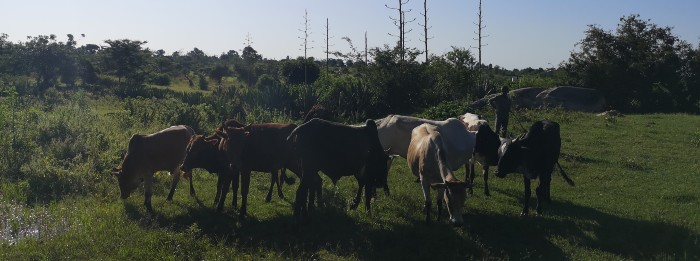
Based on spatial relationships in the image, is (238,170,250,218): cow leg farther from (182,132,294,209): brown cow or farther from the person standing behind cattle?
the person standing behind cattle

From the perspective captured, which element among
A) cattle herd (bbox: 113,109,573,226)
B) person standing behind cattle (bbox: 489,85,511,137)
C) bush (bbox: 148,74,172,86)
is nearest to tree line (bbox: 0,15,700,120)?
person standing behind cattle (bbox: 489,85,511,137)

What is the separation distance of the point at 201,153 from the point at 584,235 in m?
6.32

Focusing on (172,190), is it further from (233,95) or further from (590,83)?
(590,83)

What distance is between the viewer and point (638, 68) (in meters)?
27.2

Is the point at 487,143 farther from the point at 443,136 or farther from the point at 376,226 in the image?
the point at 376,226

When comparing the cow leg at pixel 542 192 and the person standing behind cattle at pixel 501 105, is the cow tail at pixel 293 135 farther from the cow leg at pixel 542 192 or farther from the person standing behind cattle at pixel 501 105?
the person standing behind cattle at pixel 501 105

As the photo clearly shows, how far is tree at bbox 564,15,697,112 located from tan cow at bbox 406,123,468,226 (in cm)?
2094

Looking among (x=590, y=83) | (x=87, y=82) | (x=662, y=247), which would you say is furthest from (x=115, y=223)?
(x=87, y=82)

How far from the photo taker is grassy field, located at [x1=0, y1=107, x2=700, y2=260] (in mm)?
7371

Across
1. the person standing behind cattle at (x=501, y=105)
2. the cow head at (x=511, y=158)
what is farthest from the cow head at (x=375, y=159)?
the person standing behind cattle at (x=501, y=105)

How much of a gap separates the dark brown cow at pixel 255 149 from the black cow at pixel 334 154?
0.76 m

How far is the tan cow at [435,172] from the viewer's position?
760cm

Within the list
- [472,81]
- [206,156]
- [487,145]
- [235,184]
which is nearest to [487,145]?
[487,145]

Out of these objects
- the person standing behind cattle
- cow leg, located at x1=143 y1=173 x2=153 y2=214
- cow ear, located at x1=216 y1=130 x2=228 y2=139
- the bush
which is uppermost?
the bush
